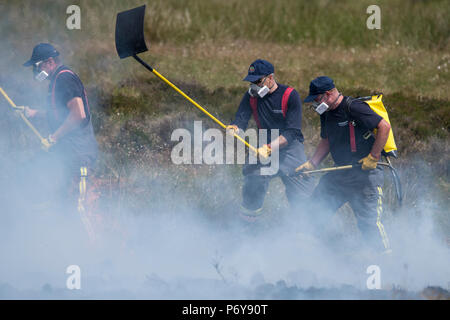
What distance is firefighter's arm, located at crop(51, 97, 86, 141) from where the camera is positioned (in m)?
5.40

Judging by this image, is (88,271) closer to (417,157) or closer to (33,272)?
(33,272)

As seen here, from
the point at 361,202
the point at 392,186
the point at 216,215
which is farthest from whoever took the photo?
the point at 392,186

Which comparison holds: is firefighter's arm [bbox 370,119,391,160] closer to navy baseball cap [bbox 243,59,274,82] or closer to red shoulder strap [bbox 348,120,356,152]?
red shoulder strap [bbox 348,120,356,152]

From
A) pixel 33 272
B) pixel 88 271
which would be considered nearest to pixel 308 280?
pixel 88 271

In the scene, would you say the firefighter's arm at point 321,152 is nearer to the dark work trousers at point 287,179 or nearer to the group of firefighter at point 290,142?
the group of firefighter at point 290,142

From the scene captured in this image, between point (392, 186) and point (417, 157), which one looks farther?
point (417, 157)

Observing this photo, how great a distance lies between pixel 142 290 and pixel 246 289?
955 millimetres

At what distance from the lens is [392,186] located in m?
7.46

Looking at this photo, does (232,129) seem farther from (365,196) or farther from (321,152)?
(365,196)

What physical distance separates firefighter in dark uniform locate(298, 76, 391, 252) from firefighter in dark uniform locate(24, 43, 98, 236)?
2.04 m

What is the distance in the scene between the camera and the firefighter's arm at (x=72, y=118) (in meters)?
5.40

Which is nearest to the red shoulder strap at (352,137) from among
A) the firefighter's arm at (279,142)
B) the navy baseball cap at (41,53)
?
the firefighter's arm at (279,142)

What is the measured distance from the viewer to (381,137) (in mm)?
5051

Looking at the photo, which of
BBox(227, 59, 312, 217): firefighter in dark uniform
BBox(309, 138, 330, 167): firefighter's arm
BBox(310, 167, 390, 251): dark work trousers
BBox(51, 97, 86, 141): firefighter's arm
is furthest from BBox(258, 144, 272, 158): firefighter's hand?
BBox(51, 97, 86, 141): firefighter's arm
